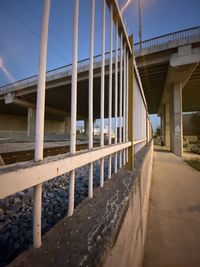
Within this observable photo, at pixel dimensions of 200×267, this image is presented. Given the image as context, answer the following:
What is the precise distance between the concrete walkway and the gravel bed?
1.15 m

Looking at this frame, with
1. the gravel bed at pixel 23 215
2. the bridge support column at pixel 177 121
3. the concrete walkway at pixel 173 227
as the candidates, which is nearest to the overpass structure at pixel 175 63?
the bridge support column at pixel 177 121

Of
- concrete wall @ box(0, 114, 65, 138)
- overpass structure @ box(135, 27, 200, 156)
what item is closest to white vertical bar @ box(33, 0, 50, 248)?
overpass structure @ box(135, 27, 200, 156)

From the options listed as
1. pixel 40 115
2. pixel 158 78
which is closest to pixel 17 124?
pixel 158 78

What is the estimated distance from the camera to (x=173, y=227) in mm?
2352

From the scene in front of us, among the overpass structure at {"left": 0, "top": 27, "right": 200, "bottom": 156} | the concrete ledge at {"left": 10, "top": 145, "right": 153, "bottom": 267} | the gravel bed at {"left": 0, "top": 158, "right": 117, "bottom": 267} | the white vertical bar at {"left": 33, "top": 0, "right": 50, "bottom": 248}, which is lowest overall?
the gravel bed at {"left": 0, "top": 158, "right": 117, "bottom": 267}

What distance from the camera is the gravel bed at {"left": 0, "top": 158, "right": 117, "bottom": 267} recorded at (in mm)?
965

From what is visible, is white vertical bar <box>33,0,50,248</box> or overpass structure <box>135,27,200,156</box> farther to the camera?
overpass structure <box>135,27,200,156</box>

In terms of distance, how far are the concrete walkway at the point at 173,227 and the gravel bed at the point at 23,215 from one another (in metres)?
1.15

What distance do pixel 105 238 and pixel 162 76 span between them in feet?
53.1

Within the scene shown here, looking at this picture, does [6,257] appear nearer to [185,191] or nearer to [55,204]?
[55,204]

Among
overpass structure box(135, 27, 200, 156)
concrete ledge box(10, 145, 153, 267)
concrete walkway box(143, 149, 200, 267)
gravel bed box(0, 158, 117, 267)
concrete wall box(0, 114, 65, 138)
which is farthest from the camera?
concrete wall box(0, 114, 65, 138)

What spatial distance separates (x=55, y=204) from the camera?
1.51 meters

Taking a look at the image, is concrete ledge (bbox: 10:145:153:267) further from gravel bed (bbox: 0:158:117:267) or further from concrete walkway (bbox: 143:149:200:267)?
concrete walkway (bbox: 143:149:200:267)

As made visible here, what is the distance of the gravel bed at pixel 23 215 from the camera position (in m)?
0.96
